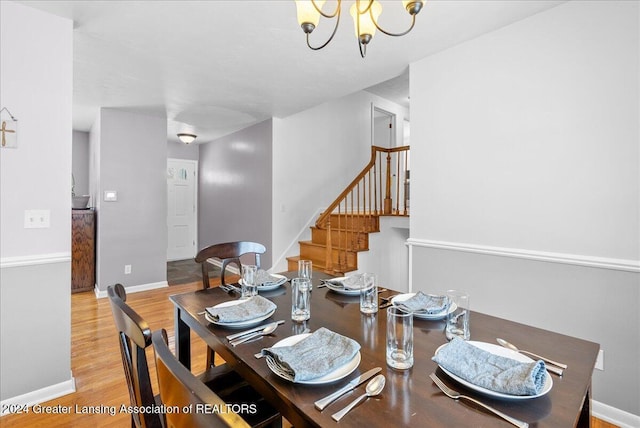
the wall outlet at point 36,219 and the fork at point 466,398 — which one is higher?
the wall outlet at point 36,219

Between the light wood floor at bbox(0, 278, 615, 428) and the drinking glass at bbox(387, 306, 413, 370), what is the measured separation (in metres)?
1.70

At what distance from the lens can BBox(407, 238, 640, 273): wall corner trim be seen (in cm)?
170

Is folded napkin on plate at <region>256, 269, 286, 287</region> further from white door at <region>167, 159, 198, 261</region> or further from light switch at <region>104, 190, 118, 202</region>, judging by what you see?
white door at <region>167, 159, 198, 261</region>

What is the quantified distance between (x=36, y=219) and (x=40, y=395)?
1.10m

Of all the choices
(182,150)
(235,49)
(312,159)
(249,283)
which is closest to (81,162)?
(182,150)

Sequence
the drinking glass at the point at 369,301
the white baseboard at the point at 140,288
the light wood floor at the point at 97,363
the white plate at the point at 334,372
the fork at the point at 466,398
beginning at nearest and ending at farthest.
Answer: the fork at the point at 466,398 → the white plate at the point at 334,372 → the drinking glass at the point at 369,301 → the light wood floor at the point at 97,363 → the white baseboard at the point at 140,288

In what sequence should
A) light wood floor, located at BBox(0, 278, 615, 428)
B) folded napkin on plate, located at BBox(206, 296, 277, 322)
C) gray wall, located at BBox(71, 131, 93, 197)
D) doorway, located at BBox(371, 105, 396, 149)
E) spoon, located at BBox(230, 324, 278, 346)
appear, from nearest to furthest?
spoon, located at BBox(230, 324, 278, 346) < folded napkin on plate, located at BBox(206, 296, 277, 322) < light wood floor, located at BBox(0, 278, 615, 428) < gray wall, located at BBox(71, 131, 93, 197) < doorway, located at BBox(371, 105, 396, 149)

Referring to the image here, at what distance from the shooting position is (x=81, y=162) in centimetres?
534

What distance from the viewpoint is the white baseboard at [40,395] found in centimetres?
183

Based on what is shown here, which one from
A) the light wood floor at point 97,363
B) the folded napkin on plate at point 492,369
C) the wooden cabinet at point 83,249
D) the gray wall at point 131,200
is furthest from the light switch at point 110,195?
the folded napkin on plate at point 492,369

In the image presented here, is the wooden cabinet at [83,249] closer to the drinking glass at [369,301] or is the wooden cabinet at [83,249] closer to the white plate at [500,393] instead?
the drinking glass at [369,301]

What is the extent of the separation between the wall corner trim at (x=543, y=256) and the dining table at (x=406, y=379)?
1011 mm

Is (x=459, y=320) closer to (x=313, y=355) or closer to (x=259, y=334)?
(x=313, y=355)

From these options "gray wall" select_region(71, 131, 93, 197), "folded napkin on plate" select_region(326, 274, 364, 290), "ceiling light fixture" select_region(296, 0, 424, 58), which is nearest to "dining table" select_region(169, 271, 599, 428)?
"folded napkin on plate" select_region(326, 274, 364, 290)
